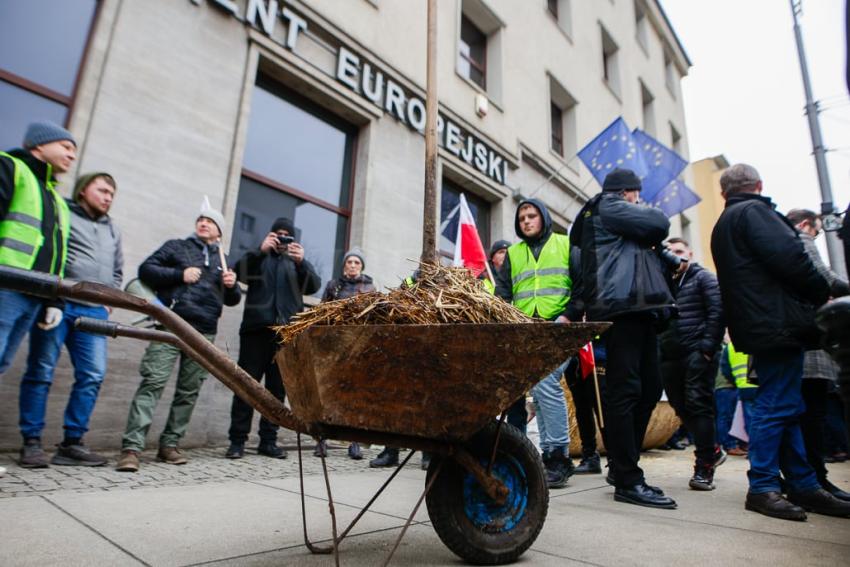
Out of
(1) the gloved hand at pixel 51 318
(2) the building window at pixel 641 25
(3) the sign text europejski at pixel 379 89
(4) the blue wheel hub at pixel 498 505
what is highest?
(2) the building window at pixel 641 25

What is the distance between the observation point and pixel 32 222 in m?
3.34

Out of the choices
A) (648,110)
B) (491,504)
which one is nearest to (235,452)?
(491,504)

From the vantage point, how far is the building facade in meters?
4.71

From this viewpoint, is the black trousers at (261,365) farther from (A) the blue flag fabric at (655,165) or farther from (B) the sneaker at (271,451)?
(A) the blue flag fabric at (655,165)

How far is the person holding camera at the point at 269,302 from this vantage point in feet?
15.3

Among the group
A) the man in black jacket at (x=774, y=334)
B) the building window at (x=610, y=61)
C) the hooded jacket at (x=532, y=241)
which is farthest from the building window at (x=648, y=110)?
the man in black jacket at (x=774, y=334)

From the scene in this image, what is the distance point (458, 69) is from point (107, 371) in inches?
289

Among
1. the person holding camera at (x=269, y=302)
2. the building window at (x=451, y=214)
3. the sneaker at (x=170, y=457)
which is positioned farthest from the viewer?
the building window at (x=451, y=214)

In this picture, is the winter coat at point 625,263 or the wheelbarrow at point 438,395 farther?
the winter coat at point 625,263

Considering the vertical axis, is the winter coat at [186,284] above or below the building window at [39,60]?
below

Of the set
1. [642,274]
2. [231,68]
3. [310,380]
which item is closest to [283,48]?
[231,68]

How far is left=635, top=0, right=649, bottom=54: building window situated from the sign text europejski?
11.6 meters

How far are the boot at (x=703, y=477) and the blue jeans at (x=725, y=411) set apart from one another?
13.6 ft

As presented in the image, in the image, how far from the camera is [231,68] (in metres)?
5.83
